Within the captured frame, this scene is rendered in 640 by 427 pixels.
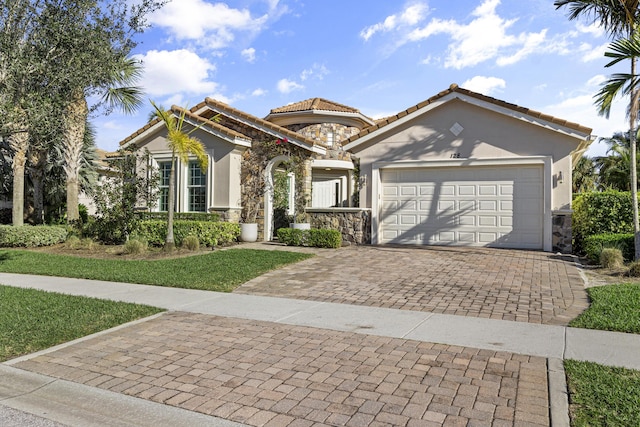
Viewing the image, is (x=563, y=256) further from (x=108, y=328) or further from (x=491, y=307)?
(x=108, y=328)

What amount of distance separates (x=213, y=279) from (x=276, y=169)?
28.5 feet

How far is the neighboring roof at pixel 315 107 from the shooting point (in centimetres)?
2226

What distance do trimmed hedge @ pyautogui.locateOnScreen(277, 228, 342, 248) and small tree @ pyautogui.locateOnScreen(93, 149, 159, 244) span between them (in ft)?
16.1

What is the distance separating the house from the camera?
1394 centimetres

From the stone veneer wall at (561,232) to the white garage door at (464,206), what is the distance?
14.2 inches

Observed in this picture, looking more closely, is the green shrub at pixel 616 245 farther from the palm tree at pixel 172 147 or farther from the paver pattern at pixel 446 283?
the palm tree at pixel 172 147

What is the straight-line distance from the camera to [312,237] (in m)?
14.8

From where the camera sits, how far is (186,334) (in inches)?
243

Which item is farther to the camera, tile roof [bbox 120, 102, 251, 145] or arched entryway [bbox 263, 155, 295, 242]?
arched entryway [bbox 263, 155, 295, 242]

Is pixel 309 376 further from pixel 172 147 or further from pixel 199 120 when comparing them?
pixel 199 120

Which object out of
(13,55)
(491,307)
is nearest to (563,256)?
(491,307)

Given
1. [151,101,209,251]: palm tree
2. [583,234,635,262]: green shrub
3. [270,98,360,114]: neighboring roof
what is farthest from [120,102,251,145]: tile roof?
[583,234,635,262]: green shrub

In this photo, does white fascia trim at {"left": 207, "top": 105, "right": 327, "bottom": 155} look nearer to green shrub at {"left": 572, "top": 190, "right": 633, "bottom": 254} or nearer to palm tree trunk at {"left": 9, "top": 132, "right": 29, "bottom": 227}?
palm tree trunk at {"left": 9, "top": 132, "right": 29, "bottom": 227}

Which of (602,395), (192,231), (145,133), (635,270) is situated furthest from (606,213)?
(145,133)
